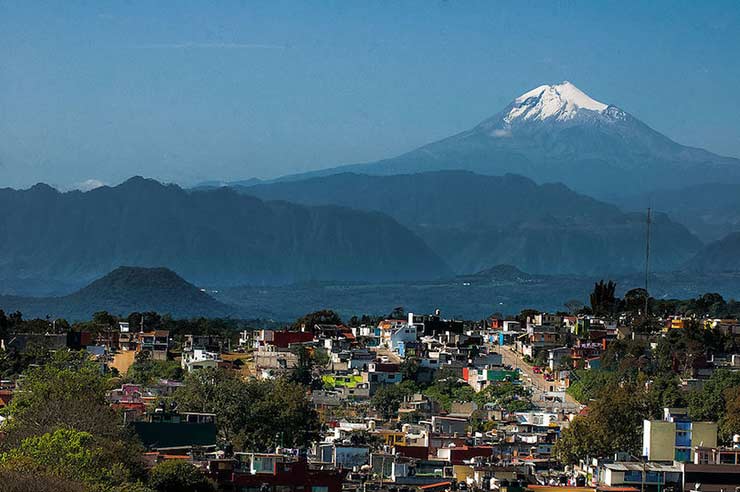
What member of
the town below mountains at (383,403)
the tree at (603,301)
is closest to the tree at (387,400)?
the town below mountains at (383,403)

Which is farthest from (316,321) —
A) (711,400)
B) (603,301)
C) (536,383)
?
(711,400)

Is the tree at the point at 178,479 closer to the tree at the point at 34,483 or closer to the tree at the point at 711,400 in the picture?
the tree at the point at 34,483

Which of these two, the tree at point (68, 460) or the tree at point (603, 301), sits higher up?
the tree at point (603, 301)

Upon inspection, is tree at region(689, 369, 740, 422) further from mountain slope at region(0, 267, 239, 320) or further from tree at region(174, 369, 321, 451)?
mountain slope at region(0, 267, 239, 320)

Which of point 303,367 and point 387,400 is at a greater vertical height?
point 303,367

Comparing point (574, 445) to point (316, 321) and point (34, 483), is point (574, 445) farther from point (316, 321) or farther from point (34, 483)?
point (316, 321)

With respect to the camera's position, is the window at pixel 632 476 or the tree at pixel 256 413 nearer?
the window at pixel 632 476

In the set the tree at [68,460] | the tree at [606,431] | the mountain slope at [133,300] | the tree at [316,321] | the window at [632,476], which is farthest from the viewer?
the mountain slope at [133,300]
